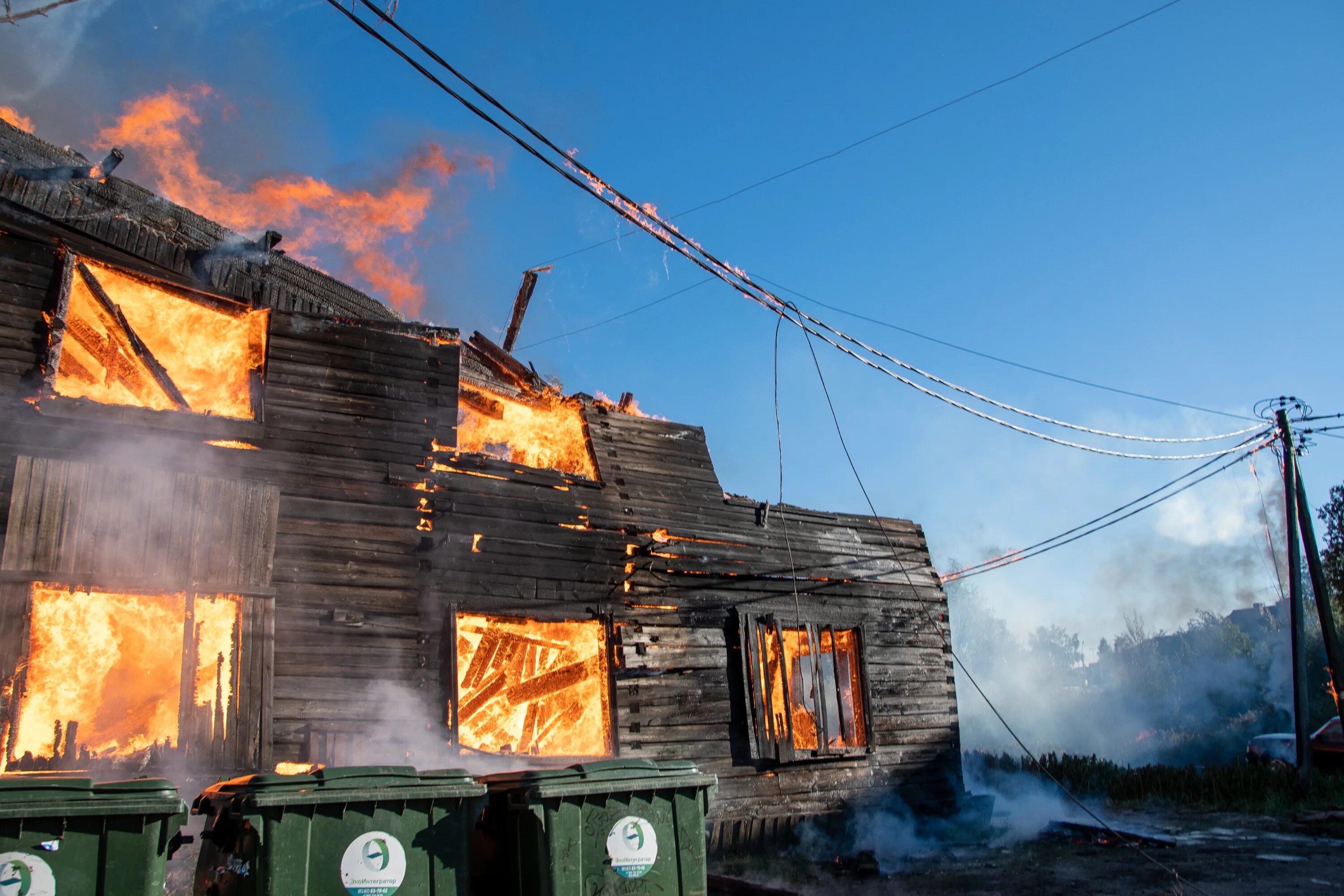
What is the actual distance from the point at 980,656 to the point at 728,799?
87669 millimetres

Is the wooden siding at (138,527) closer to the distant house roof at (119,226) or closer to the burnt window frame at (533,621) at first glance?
the burnt window frame at (533,621)

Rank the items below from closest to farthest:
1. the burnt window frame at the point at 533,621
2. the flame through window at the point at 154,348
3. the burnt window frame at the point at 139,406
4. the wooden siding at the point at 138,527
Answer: the wooden siding at the point at 138,527 → the burnt window frame at the point at 139,406 → the flame through window at the point at 154,348 → the burnt window frame at the point at 533,621

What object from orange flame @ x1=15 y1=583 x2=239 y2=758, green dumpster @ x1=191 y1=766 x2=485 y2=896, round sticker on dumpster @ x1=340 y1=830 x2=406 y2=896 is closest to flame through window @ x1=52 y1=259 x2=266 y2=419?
orange flame @ x1=15 y1=583 x2=239 y2=758

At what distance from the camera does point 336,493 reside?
10.4 meters

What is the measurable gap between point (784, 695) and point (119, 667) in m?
8.77

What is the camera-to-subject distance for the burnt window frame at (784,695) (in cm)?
1291

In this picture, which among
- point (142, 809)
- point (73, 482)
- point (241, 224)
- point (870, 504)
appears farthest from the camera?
point (241, 224)

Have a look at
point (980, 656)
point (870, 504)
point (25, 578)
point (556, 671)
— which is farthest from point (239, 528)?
point (980, 656)

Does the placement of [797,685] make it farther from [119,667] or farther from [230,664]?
[119,667]

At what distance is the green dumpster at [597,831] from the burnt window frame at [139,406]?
570cm

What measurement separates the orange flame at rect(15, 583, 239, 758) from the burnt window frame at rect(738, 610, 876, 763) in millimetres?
7130

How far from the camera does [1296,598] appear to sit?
61.7 ft

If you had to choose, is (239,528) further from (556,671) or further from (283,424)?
Result: (556,671)

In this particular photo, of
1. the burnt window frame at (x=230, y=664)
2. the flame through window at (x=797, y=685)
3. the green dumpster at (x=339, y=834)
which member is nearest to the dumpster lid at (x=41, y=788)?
the green dumpster at (x=339, y=834)
